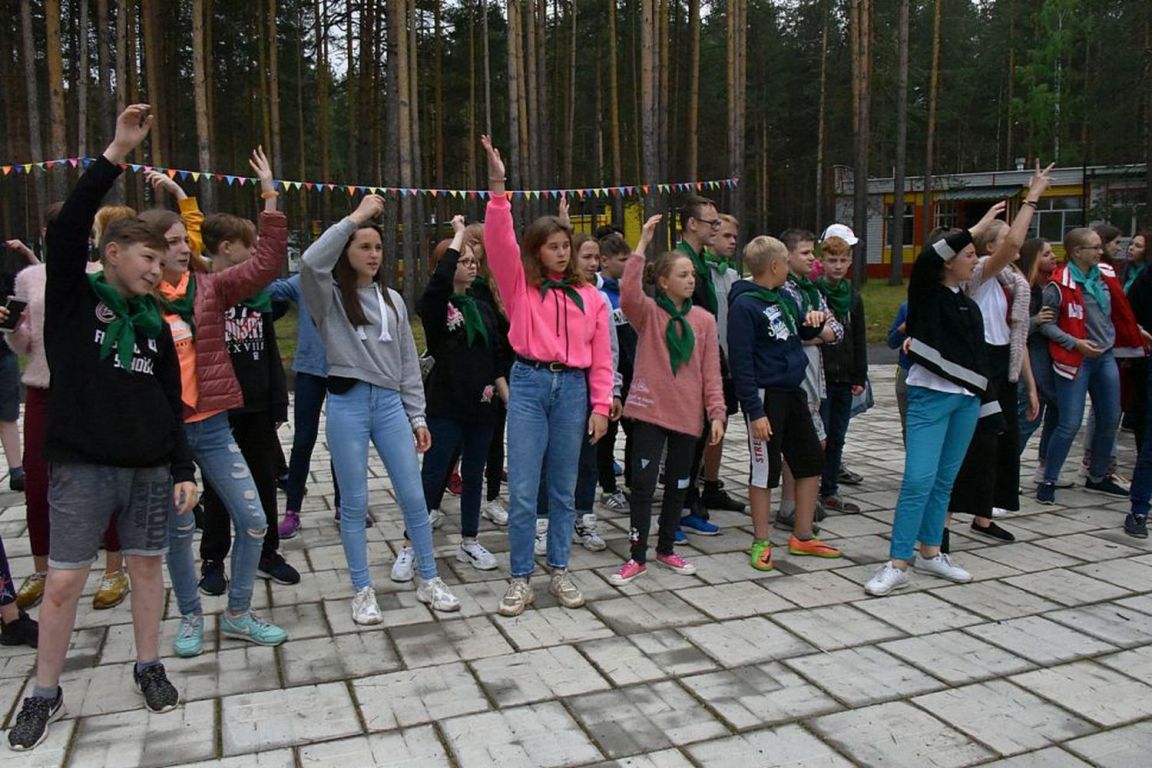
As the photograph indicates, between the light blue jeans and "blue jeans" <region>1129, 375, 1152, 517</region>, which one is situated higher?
the light blue jeans

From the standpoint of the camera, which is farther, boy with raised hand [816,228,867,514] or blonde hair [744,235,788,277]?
boy with raised hand [816,228,867,514]

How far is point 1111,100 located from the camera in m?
27.1

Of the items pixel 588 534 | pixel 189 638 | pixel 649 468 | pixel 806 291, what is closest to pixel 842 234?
pixel 806 291

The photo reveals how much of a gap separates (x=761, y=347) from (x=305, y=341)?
8.63 feet

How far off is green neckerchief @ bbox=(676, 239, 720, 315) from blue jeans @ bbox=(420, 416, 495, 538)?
1.60m

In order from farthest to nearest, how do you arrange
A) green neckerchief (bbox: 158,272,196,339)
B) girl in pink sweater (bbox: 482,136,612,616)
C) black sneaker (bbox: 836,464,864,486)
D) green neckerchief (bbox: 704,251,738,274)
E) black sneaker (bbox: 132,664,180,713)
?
black sneaker (bbox: 836,464,864,486) < green neckerchief (bbox: 704,251,738,274) < girl in pink sweater (bbox: 482,136,612,616) < green neckerchief (bbox: 158,272,196,339) < black sneaker (bbox: 132,664,180,713)

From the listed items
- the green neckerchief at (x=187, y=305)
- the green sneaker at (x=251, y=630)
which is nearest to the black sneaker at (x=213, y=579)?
the green sneaker at (x=251, y=630)

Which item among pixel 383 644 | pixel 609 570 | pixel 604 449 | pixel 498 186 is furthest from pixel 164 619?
pixel 604 449

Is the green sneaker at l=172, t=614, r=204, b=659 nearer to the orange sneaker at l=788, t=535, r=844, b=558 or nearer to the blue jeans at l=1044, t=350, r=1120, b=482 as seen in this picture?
the orange sneaker at l=788, t=535, r=844, b=558

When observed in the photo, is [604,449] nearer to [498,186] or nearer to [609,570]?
[609,570]

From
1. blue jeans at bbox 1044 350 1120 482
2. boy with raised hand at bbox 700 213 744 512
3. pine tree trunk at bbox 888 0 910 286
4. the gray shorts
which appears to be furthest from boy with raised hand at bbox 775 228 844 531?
pine tree trunk at bbox 888 0 910 286

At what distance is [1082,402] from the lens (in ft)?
20.1

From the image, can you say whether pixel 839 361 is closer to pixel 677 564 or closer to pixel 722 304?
pixel 722 304

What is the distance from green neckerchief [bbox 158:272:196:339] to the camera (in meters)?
3.63
